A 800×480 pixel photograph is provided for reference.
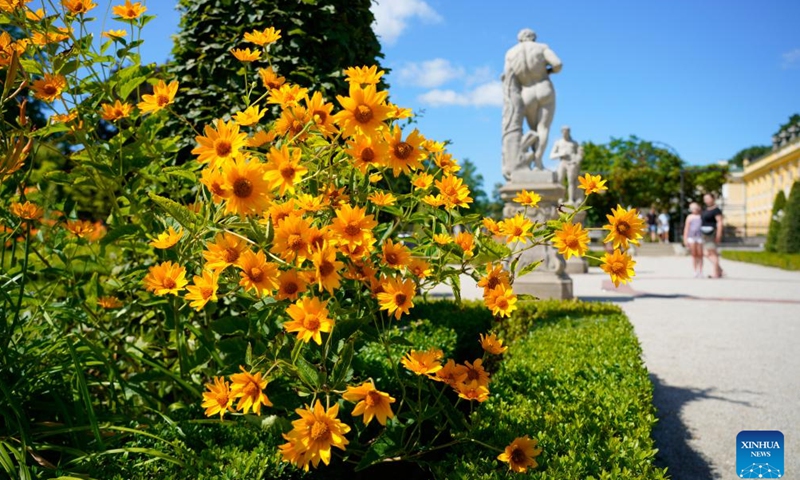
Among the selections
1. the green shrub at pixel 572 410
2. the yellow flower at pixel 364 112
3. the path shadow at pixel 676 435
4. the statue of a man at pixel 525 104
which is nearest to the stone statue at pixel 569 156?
the statue of a man at pixel 525 104

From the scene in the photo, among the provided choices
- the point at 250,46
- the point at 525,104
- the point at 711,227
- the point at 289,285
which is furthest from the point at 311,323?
the point at 711,227

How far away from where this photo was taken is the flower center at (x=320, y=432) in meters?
1.36

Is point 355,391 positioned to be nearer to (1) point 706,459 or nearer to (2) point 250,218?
(2) point 250,218

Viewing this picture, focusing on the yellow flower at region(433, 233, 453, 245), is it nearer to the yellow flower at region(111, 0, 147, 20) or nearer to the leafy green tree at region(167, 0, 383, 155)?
the yellow flower at region(111, 0, 147, 20)

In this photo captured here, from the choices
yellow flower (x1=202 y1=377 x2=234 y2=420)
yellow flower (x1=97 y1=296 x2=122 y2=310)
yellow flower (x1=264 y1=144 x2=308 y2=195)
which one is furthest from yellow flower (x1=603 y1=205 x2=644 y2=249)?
yellow flower (x1=97 y1=296 x2=122 y2=310)

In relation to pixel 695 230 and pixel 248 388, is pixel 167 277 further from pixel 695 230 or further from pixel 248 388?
pixel 695 230

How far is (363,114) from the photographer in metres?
1.44

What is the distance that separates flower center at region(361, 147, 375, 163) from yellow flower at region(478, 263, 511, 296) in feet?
1.80

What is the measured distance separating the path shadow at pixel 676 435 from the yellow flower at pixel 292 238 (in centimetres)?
224

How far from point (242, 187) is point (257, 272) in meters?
0.21

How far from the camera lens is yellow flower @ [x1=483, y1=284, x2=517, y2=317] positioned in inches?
65.3

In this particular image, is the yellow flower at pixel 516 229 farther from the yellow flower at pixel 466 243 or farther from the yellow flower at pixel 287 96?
the yellow flower at pixel 287 96

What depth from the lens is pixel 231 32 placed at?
346cm

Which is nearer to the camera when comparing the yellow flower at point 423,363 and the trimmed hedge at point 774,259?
the yellow flower at point 423,363
